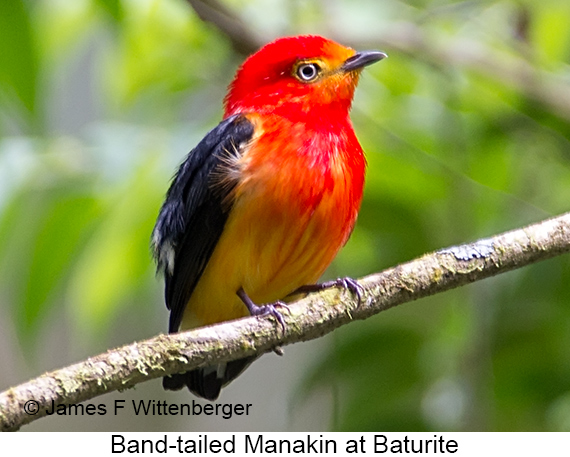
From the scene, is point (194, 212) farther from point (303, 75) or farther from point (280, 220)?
point (303, 75)

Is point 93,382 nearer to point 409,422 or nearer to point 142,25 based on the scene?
point 409,422

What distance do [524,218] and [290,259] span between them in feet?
3.92

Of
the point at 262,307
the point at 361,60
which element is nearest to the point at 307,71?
the point at 361,60

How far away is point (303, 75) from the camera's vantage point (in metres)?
4.14

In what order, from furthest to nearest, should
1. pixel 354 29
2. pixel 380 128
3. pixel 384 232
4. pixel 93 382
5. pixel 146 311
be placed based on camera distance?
pixel 146 311
pixel 354 29
pixel 380 128
pixel 384 232
pixel 93 382

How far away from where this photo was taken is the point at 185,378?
408cm

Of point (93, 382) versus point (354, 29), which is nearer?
point (93, 382)

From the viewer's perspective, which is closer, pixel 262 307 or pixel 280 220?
pixel 262 307

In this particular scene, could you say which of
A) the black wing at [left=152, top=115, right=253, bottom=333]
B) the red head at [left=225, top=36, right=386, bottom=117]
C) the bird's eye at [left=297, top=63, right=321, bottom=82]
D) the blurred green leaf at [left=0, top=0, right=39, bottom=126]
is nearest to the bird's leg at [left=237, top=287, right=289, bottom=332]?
the black wing at [left=152, top=115, right=253, bottom=333]

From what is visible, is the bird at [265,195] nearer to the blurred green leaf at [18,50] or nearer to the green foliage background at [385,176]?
the green foliage background at [385,176]

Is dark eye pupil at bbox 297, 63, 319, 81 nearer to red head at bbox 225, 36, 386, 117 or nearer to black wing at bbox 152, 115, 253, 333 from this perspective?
red head at bbox 225, 36, 386, 117

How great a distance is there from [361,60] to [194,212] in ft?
3.58


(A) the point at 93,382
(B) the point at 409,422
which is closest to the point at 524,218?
(B) the point at 409,422

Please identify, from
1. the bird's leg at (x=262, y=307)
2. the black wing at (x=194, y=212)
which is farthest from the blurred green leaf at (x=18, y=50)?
the bird's leg at (x=262, y=307)
